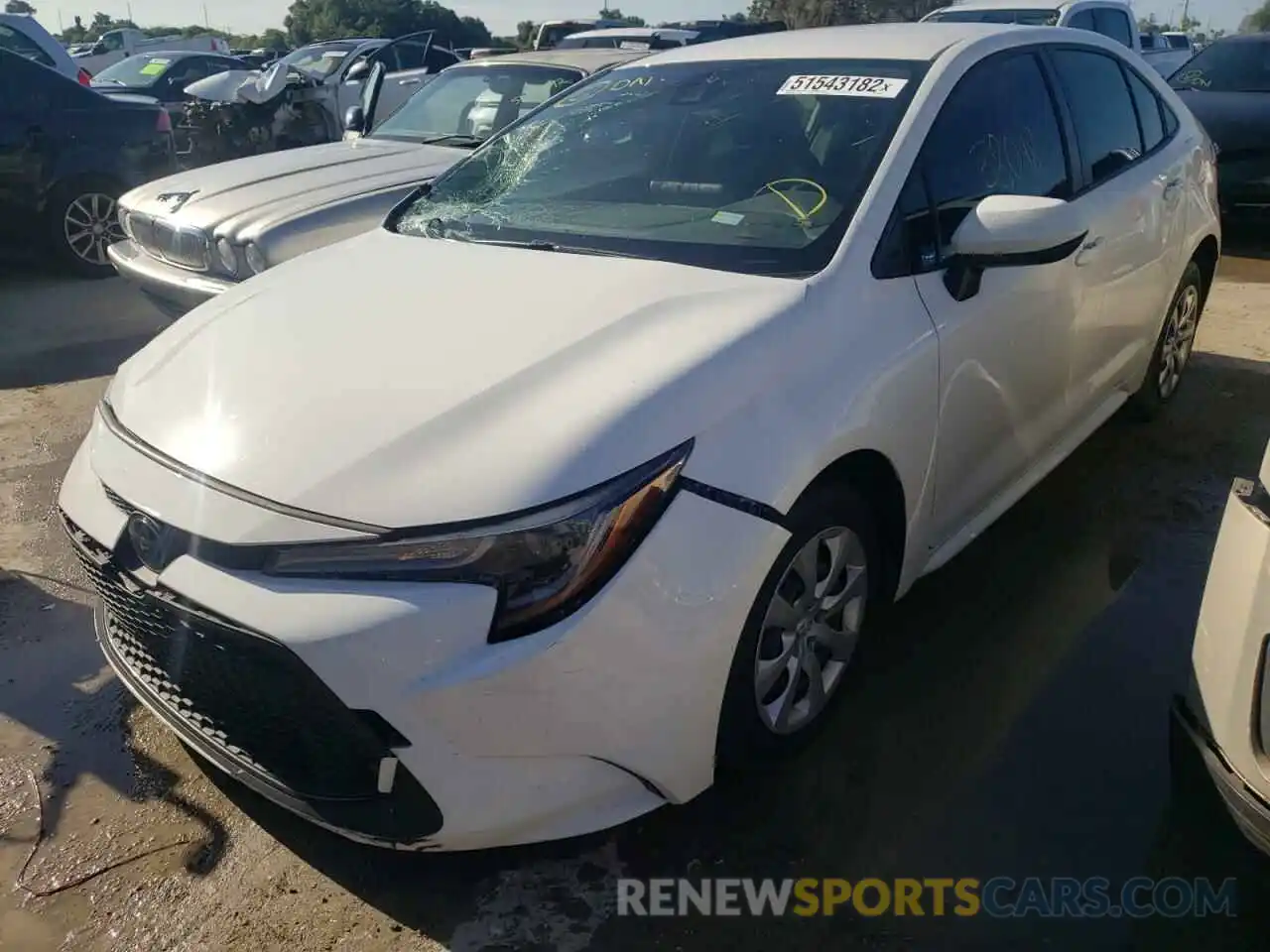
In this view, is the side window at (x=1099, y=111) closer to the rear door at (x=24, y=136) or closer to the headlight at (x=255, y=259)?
the headlight at (x=255, y=259)

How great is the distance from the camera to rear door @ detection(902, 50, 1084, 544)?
2746 mm

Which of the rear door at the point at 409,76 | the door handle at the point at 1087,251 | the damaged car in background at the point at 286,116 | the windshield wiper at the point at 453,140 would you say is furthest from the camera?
the damaged car in background at the point at 286,116

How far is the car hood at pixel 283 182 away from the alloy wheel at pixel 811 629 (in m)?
3.32

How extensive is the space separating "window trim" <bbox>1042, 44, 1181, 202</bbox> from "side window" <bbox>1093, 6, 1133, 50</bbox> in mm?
7853

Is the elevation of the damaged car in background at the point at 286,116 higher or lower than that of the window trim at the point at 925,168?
lower

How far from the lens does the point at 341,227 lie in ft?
16.0

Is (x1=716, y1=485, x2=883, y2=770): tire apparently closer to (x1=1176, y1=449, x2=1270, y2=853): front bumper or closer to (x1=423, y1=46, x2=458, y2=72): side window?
(x1=1176, y1=449, x2=1270, y2=853): front bumper

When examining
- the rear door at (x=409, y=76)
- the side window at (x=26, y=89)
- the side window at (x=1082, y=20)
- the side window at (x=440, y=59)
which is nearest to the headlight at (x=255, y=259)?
the side window at (x=26, y=89)

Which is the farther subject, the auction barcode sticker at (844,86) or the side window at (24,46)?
the side window at (24,46)

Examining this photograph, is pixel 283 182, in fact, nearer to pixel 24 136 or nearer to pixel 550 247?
pixel 550 247

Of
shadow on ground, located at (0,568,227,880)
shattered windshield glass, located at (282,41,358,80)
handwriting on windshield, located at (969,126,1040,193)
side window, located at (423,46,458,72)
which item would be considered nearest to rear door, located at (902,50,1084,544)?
handwriting on windshield, located at (969,126,1040,193)

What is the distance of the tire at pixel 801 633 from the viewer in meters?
2.21

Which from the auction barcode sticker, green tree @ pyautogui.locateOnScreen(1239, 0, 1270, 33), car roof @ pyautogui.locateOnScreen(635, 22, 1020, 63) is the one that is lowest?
green tree @ pyautogui.locateOnScreen(1239, 0, 1270, 33)

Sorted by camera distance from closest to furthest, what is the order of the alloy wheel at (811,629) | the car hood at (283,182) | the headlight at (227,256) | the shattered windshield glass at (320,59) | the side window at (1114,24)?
1. the alloy wheel at (811,629)
2. the headlight at (227,256)
3. the car hood at (283,182)
4. the side window at (1114,24)
5. the shattered windshield glass at (320,59)
